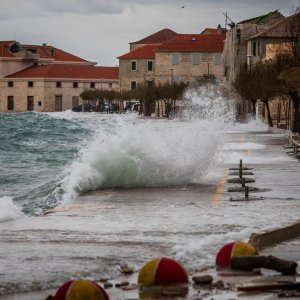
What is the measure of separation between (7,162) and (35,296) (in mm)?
35773

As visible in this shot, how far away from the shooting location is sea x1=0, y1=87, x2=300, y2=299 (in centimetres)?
1282

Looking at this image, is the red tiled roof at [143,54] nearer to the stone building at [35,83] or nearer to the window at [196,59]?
the window at [196,59]

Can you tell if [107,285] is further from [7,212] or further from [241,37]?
[241,37]

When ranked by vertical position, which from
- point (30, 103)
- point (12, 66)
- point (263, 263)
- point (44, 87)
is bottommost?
point (30, 103)

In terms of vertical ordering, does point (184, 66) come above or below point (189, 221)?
above

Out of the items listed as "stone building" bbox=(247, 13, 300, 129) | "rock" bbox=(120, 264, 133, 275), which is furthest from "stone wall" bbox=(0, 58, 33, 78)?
"rock" bbox=(120, 264, 133, 275)

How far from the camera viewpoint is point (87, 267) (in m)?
12.3

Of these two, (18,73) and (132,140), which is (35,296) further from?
(18,73)

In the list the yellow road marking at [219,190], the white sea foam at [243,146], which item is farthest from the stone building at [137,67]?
the yellow road marking at [219,190]

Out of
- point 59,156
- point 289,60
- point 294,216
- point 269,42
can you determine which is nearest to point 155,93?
point 269,42

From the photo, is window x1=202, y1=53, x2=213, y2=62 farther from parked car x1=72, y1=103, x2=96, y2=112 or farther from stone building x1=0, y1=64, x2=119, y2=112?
stone building x1=0, y1=64, x2=119, y2=112

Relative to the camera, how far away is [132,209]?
18703 millimetres

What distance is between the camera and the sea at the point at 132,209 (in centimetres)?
1282

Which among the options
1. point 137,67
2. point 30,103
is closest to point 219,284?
point 137,67
